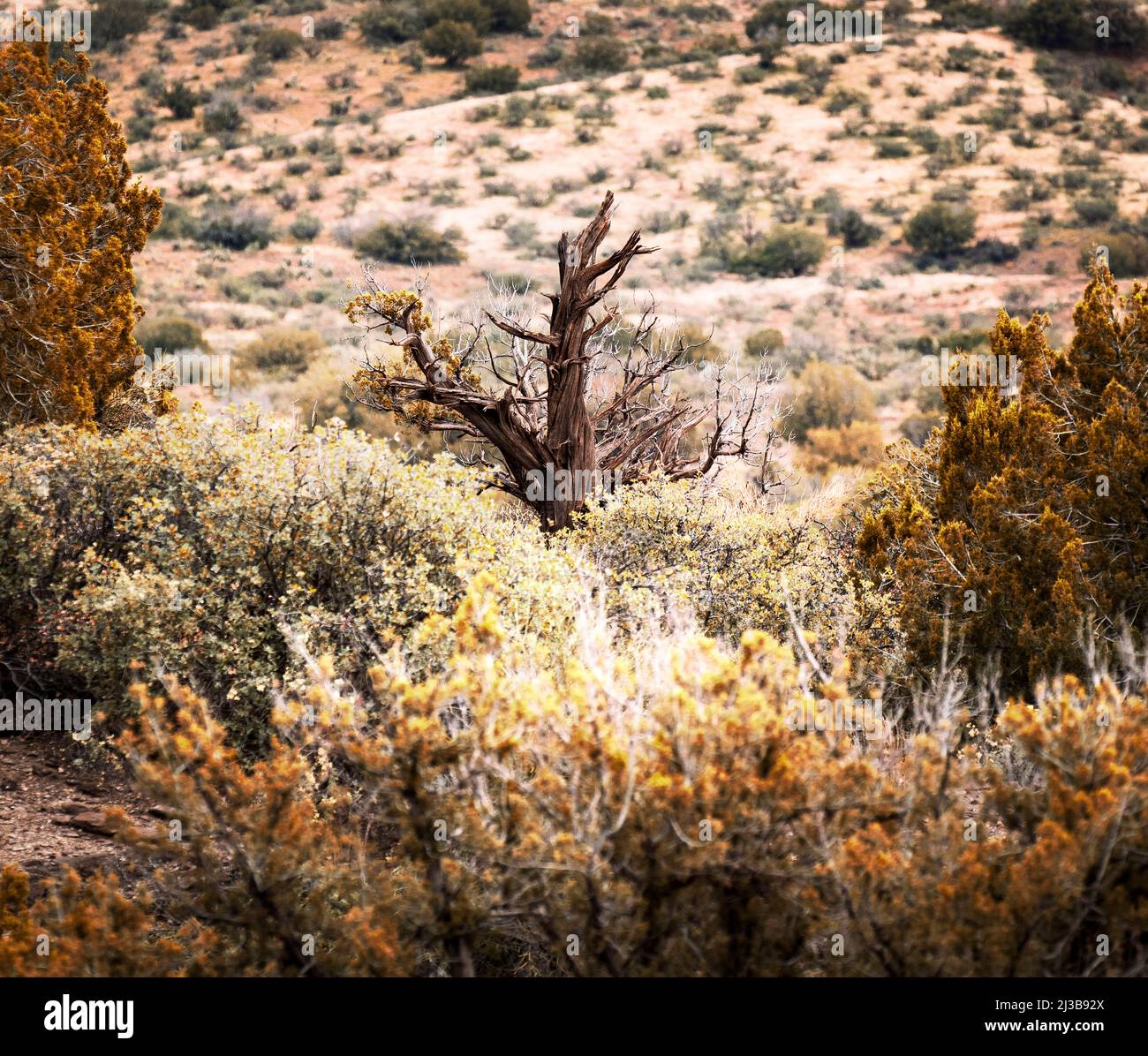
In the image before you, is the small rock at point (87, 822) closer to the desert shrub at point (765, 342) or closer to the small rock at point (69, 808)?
Result: the small rock at point (69, 808)

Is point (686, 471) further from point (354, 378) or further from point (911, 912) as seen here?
point (911, 912)

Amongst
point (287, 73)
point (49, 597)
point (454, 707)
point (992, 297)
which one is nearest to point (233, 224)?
point (287, 73)

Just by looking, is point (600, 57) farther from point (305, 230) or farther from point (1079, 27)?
point (305, 230)

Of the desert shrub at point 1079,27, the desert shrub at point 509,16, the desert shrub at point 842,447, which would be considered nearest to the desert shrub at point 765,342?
the desert shrub at point 842,447

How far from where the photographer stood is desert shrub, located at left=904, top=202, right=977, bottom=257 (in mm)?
41594

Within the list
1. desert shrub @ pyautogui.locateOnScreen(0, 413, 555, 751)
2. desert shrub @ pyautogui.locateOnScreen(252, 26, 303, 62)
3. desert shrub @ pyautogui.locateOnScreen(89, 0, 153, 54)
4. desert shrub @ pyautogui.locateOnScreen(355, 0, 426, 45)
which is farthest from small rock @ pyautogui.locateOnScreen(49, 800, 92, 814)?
desert shrub @ pyautogui.locateOnScreen(355, 0, 426, 45)

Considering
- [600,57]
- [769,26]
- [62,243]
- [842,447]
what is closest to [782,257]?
[842,447]

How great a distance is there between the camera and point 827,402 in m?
27.5

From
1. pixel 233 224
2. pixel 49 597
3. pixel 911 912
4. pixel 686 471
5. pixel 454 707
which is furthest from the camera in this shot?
pixel 233 224

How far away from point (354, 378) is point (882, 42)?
57.6 meters

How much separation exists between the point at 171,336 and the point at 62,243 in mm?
18720

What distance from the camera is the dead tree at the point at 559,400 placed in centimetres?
1052

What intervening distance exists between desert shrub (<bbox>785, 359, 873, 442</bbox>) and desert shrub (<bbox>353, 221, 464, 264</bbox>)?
16456 millimetres

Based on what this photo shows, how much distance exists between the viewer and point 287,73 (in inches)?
2304
